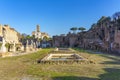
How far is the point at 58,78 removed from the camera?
12352 mm

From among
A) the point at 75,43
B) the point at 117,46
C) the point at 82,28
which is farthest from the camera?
the point at 82,28

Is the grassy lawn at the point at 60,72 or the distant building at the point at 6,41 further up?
the distant building at the point at 6,41

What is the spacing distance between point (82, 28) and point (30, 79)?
418ft

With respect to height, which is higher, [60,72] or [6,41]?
[6,41]

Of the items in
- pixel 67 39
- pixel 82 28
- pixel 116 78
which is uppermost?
pixel 82 28

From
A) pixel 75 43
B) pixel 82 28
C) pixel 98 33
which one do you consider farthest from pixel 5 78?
pixel 82 28

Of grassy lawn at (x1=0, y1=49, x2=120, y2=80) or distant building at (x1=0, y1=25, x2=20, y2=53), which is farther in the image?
distant building at (x1=0, y1=25, x2=20, y2=53)

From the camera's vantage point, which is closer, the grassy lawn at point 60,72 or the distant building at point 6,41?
the grassy lawn at point 60,72

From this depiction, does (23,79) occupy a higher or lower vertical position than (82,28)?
lower

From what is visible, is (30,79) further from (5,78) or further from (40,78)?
(5,78)

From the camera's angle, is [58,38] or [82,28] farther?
[82,28]

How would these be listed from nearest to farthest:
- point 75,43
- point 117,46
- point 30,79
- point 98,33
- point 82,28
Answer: point 30,79, point 117,46, point 98,33, point 75,43, point 82,28

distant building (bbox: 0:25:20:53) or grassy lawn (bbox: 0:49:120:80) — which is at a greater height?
distant building (bbox: 0:25:20:53)

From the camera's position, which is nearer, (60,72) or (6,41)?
(60,72)
